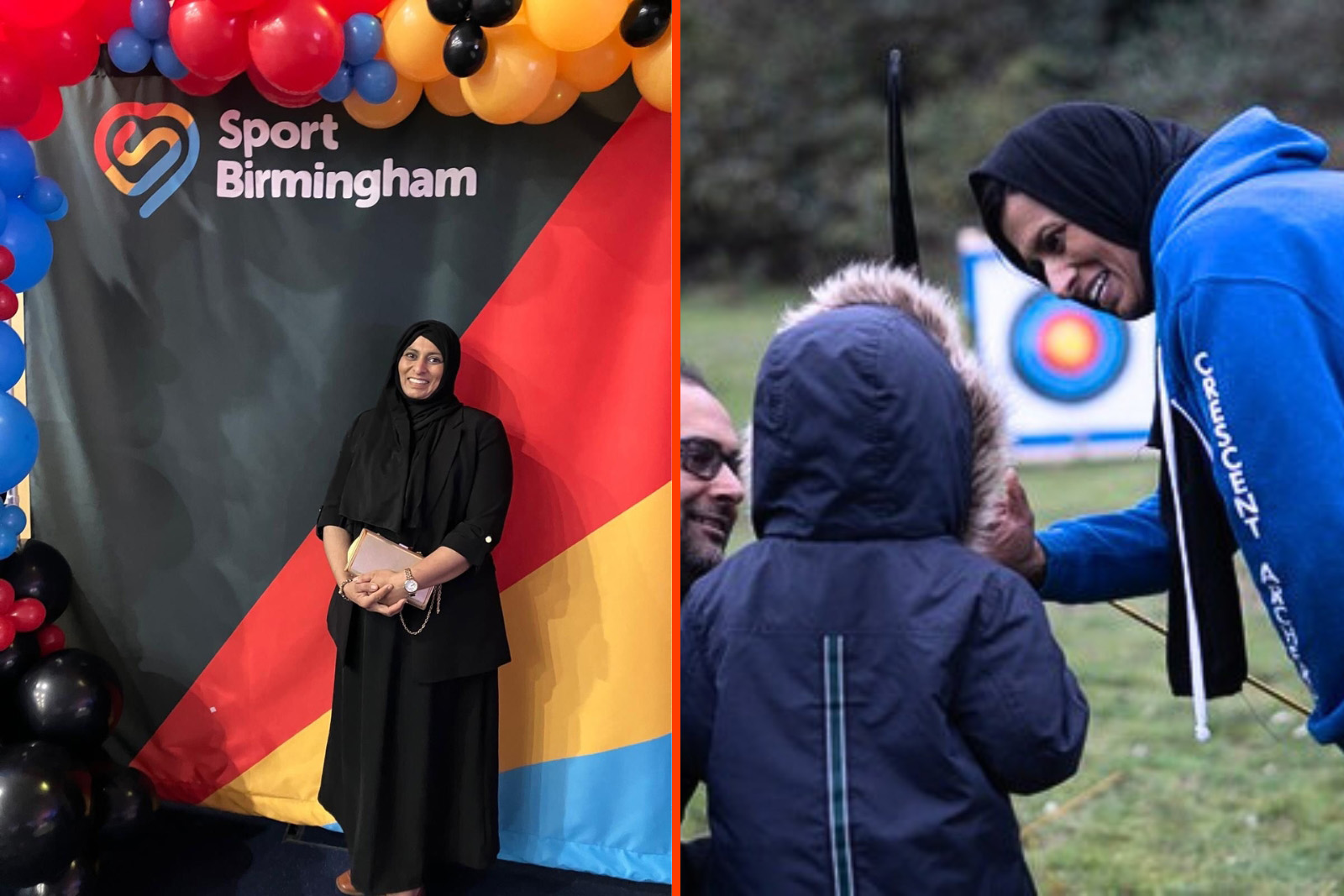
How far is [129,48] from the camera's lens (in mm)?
2646

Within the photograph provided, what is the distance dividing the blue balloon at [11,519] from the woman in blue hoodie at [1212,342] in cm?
199

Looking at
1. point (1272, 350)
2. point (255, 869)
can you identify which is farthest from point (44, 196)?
point (1272, 350)

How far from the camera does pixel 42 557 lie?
301cm

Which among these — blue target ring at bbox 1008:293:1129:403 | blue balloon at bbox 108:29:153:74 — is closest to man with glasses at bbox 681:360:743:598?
blue target ring at bbox 1008:293:1129:403

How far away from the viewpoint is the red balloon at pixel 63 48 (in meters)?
2.57

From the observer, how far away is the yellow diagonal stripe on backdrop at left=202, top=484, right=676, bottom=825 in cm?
298

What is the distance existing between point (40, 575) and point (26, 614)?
4.0 inches

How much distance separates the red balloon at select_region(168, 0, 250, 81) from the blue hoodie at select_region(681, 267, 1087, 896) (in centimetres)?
140

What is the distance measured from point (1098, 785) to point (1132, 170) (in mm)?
1779

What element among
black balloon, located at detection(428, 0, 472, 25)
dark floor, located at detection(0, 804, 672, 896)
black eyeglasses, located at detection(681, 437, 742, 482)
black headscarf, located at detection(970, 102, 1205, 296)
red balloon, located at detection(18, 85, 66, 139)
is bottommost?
dark floor, located at detection(0, 804, 672, 896)

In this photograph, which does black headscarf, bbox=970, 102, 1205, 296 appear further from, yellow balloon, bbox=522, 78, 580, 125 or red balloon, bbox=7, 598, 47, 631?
red balloon, bbox=7, 598, 47, 631

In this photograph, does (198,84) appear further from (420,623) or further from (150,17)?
(420,623)

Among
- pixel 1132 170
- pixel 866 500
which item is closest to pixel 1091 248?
pixel 1132 170

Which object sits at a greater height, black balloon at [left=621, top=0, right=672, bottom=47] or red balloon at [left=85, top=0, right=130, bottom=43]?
red balloon at [left=85, top=0, right=130, bottom=43]
